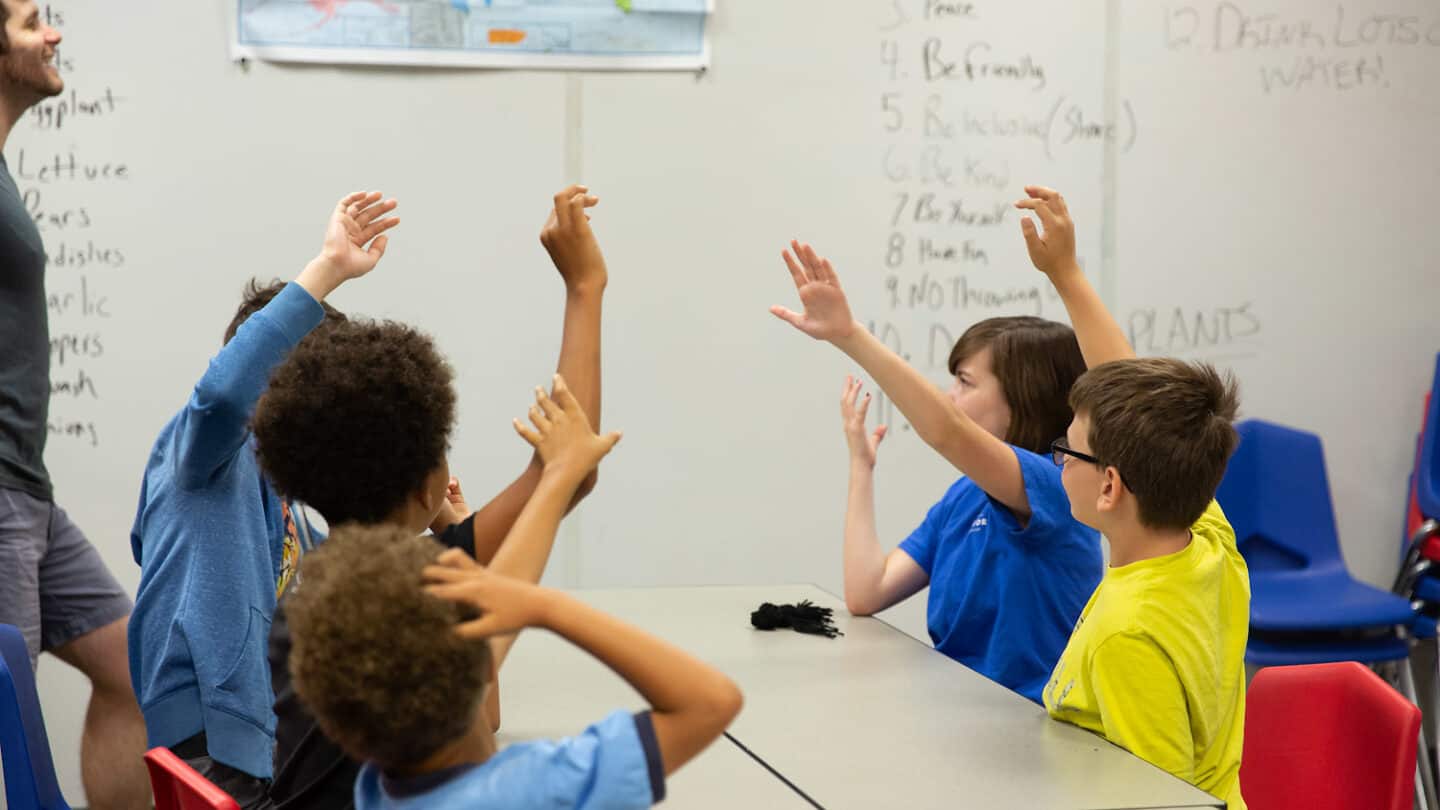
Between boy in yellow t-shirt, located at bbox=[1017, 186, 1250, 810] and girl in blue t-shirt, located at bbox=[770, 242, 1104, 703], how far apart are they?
17cm

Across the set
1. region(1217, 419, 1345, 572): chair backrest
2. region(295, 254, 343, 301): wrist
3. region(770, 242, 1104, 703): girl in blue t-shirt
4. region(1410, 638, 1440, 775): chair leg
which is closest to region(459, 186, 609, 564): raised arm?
region(295, 254, 343, 301): wrist

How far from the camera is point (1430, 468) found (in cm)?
380

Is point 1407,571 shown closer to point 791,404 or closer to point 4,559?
point 791,404

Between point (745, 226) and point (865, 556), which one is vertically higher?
point (745, 226)

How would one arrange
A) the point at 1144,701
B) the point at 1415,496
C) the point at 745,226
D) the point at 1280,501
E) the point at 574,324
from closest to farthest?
the point at 574,324, the point at 1144,701, the point at 745,226, the point at 1280,501, the point at 1415,496

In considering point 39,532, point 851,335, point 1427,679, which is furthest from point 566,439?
point 1427,679

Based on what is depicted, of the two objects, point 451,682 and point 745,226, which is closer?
point 451,682

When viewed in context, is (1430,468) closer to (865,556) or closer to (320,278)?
(865,556)

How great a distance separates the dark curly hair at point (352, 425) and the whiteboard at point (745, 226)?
7.13 feet

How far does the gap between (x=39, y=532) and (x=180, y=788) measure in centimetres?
127

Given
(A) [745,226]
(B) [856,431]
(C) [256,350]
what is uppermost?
(A) [745,226]

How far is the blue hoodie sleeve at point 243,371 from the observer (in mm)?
1706

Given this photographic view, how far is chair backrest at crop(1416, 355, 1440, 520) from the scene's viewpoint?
3764 mm

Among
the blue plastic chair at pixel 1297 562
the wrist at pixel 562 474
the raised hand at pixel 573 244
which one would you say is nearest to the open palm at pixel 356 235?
the raised hand at pixel 573 244
